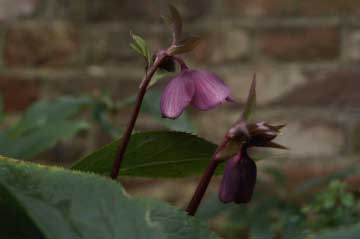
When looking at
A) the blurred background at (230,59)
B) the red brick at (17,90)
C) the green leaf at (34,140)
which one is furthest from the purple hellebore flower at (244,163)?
the red brick at (17,90)

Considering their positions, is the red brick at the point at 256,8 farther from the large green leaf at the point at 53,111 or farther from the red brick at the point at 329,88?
the large green leaf at the point at 53,111

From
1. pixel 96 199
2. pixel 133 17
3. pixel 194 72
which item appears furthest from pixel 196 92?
pixel 133 17

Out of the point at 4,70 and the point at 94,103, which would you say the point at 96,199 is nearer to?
the point at 94,103

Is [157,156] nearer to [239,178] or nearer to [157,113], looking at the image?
[239,178]

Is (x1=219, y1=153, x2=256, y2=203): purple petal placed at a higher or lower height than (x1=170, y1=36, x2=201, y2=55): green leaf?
lower

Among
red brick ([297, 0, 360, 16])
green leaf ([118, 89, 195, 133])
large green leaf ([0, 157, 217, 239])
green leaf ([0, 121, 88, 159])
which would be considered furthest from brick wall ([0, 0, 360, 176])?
large green leaf ([0, 157, 217, 239])

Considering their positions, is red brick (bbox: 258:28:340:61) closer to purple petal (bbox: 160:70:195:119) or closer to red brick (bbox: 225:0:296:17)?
red brick (bbox: 225:0:296:17)
